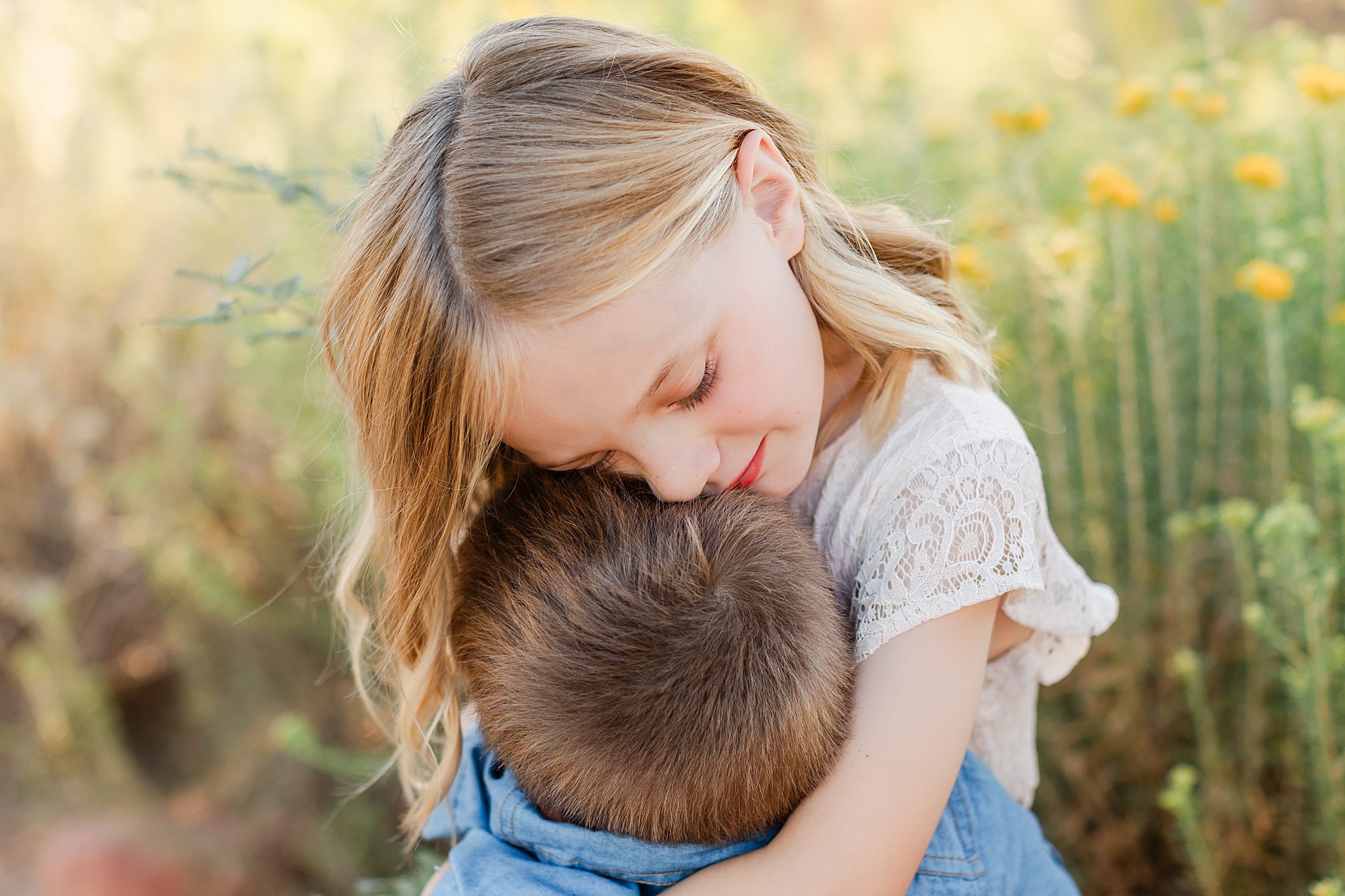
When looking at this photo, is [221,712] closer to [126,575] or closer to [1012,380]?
[126,575]

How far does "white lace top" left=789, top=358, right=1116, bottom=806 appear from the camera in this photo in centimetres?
101

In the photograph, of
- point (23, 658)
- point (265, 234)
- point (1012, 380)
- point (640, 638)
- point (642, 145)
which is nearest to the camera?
point (640, 638)

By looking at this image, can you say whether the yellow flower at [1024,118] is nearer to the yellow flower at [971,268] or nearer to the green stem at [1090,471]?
the yellow flower at [971,268]

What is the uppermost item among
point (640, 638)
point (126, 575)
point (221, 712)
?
point (640, 638)

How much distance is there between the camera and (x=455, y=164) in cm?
100

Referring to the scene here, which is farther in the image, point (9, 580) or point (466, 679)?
point (9, 580)

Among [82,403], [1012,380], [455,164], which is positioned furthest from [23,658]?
[1012,380]

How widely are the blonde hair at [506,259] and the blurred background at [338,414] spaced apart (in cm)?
18

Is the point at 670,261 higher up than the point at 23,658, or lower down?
higher up

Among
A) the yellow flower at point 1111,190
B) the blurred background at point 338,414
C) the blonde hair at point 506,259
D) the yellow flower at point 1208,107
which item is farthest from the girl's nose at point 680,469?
the yellow flower at point 1208,107

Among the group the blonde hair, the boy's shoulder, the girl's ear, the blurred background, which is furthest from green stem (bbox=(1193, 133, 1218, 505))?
the boy's shoulder

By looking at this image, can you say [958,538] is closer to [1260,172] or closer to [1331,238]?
[1260,172]

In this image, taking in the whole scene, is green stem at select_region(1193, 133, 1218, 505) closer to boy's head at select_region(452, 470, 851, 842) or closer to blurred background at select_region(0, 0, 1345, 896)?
blurred background at select_region(0, 0, 1345, 896)

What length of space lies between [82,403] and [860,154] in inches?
87.1
